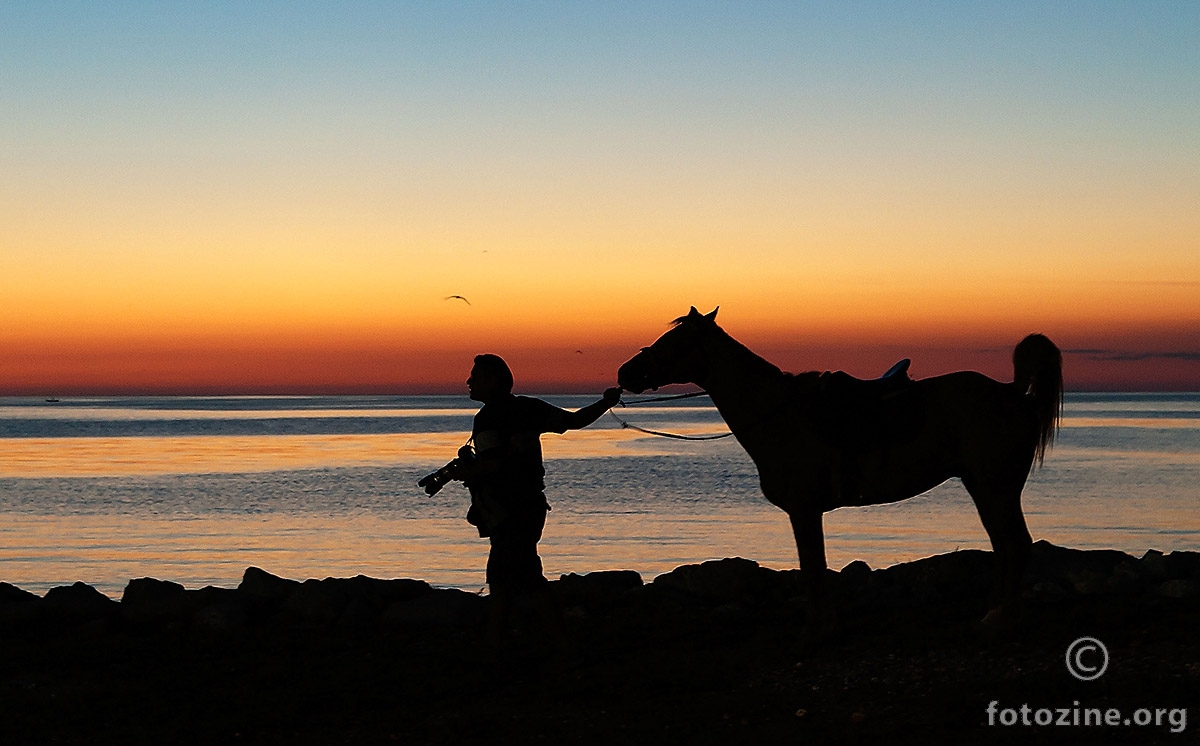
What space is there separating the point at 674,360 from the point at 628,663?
226cm

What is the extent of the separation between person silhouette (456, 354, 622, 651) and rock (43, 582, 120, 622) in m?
4.43

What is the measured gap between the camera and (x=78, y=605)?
11.0m

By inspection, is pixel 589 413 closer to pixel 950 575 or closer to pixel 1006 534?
pixel 1006 534

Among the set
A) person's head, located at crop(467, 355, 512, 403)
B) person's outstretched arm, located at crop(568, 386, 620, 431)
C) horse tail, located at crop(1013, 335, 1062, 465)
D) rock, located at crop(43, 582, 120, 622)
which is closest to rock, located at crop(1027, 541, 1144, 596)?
horse tail, located at crop(1013, 335, 1062, 465)

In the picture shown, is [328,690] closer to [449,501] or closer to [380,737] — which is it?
[380,737]

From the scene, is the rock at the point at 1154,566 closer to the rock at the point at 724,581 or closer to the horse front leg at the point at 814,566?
the rock at the point at 724,581

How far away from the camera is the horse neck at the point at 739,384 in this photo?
8.91 m

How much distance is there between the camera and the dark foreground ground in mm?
6984

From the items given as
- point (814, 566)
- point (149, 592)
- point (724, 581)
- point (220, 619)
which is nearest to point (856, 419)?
point (814, 566)

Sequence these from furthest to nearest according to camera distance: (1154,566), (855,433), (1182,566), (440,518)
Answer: (440,518)
(1182,566)
(1154,566)
(855,433)

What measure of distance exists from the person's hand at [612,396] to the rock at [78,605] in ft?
17.7

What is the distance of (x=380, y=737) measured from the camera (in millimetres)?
7035

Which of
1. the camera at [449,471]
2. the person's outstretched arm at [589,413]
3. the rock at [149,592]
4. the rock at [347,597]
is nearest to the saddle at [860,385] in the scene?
the person's outstretched arm at [589,413]

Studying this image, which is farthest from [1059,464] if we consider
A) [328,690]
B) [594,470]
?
[328,690]
